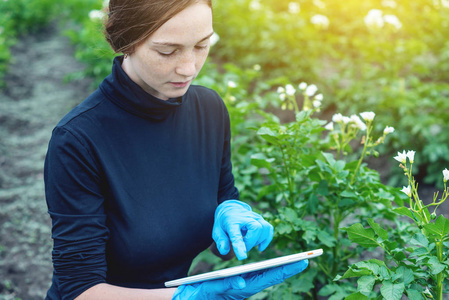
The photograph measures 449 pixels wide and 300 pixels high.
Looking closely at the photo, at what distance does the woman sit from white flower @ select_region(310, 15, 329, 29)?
11.0 feet

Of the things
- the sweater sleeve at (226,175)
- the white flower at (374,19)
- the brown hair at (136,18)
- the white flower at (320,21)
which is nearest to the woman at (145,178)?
the brown hair at (136,18)

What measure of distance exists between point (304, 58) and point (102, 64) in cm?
249

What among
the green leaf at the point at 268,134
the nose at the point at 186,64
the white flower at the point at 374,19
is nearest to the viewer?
the nose at the point at 186,64

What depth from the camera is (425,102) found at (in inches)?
123

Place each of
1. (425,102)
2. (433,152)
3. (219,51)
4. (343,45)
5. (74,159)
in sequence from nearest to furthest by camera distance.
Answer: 1. (74,159)
2. (433,152)
3. (425,102)
4. (343,45)
5. (219,51)

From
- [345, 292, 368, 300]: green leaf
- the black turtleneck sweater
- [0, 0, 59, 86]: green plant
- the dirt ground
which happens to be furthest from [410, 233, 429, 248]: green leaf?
[0, 0, 59, 86]: green plant

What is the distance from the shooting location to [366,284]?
1.15 m

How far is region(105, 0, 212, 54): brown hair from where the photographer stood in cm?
111

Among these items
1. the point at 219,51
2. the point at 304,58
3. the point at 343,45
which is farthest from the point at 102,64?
the point at 343,45

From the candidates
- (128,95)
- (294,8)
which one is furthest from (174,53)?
(294,8)

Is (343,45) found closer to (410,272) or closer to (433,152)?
(433,152)

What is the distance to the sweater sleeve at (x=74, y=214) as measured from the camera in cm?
116

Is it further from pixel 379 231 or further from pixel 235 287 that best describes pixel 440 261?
pixel 235 287

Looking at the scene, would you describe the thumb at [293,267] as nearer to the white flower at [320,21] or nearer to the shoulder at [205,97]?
the shoulder at [205,97]
